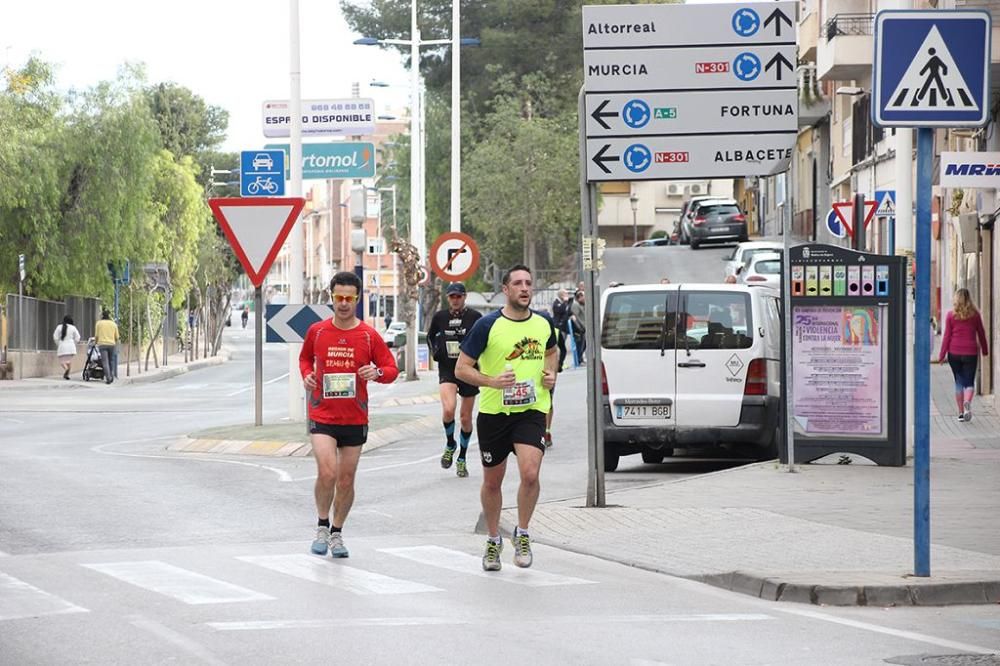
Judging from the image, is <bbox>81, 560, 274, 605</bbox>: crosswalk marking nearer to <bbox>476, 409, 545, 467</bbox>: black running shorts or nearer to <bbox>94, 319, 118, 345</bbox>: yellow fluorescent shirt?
<bbox>476, 409, 545, 467</bbox>: black running shorts

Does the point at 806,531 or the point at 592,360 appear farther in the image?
the point at 592,360

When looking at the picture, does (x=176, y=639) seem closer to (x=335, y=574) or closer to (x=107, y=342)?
(x=335, y=574)

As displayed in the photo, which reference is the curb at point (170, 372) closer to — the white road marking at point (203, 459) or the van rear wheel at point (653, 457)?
the white road marking at point (203, 459)

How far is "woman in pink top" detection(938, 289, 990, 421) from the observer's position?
83.6 feet

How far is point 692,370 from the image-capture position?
18453 millimetres

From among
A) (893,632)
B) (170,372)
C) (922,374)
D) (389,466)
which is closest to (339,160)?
(389,466)

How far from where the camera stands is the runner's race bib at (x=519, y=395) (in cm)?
1147

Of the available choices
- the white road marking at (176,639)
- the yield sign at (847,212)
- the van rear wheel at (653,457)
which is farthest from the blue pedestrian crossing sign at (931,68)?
the yield sign at (847,212)

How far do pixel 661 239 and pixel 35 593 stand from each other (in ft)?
200

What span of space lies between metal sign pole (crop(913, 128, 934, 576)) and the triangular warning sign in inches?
9.2

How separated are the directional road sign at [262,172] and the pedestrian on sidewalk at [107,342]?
74.5 feet

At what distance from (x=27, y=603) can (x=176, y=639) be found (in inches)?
62.6

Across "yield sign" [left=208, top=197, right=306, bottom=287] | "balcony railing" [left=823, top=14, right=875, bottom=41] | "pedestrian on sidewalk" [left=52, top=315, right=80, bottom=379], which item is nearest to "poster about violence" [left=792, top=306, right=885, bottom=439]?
"yield sign" [left=208, top=197, right=306, bottom=287]

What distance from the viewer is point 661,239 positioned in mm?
70188
